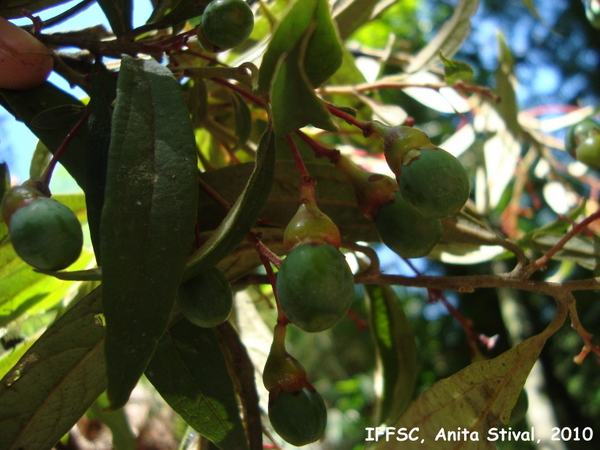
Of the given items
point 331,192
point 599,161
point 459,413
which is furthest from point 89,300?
point 599,161

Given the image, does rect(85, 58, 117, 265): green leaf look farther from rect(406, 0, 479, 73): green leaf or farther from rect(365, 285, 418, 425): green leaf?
rect(406, 0, 479, 73): green leaf

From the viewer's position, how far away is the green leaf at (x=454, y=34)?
3.83 feet

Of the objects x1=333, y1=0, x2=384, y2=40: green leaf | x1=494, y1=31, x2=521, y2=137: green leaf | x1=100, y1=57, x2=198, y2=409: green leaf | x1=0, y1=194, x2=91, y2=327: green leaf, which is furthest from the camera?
x1=494, y1=31, x2=521, y2=137: green leaf

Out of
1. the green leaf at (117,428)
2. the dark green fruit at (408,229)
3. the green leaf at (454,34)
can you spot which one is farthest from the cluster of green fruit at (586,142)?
the green leaf at (117,428)

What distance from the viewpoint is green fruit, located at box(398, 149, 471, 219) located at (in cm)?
50

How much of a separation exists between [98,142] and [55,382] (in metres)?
0.24

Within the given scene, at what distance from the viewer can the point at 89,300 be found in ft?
1.99

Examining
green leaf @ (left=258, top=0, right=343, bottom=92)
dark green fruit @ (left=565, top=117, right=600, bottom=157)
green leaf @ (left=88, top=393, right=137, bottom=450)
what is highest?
dark green fruit @ (left=565, top=117, right=600, bottom=157)

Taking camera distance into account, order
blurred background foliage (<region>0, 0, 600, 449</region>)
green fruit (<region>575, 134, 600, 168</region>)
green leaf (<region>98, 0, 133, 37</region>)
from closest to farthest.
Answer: green leaf (<region>98, 0, 133, 37</region>)
green fruit (<region>575, 134, 600, 168</region>)
blurred background foliage (<region>0, 0, 600, 449</region>)

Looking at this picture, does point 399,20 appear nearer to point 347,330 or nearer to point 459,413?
point 347,330

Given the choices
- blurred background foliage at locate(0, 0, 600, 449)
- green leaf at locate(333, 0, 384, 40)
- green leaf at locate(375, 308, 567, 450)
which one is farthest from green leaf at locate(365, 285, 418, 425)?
blurred background foliage at locate(0, 0, 600, 449)

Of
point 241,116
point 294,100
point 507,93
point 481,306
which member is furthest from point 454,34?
point 481,306

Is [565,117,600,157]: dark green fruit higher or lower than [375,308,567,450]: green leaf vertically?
higher

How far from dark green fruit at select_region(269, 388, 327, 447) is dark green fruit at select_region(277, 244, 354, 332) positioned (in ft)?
0.47
